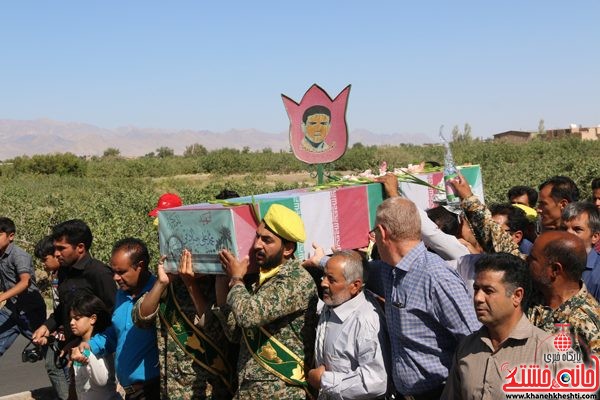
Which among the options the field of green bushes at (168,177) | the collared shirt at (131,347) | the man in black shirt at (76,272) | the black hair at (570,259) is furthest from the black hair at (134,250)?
the black hair at (570,259)

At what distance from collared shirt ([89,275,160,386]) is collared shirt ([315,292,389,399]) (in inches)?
56.8

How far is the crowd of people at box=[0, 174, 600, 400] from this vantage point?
310 cm

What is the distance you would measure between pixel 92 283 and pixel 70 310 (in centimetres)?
31

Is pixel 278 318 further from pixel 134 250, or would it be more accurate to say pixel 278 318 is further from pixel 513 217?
pixel 513 217

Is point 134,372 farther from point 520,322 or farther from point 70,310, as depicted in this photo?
point 520,322

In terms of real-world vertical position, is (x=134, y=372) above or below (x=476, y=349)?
below

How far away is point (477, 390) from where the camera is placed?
9.80 feet

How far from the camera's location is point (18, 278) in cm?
661

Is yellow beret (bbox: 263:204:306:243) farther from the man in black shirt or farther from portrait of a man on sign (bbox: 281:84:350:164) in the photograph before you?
the man in black shirt

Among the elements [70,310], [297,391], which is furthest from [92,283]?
[297,391]

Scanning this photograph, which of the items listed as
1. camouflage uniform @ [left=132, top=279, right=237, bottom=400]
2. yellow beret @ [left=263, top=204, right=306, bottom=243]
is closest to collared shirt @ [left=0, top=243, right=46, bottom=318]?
camouflage uniform @ [left=132, top=279, right=237, bottom=400]

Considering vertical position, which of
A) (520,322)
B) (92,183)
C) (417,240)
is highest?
(417,240)

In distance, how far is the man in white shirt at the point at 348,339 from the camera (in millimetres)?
3600

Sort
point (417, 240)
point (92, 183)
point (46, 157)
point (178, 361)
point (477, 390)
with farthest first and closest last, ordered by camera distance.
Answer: point (46, 157)
point (92, 183)
point (178, 361)
point (417, 240)
point (477, 390)
